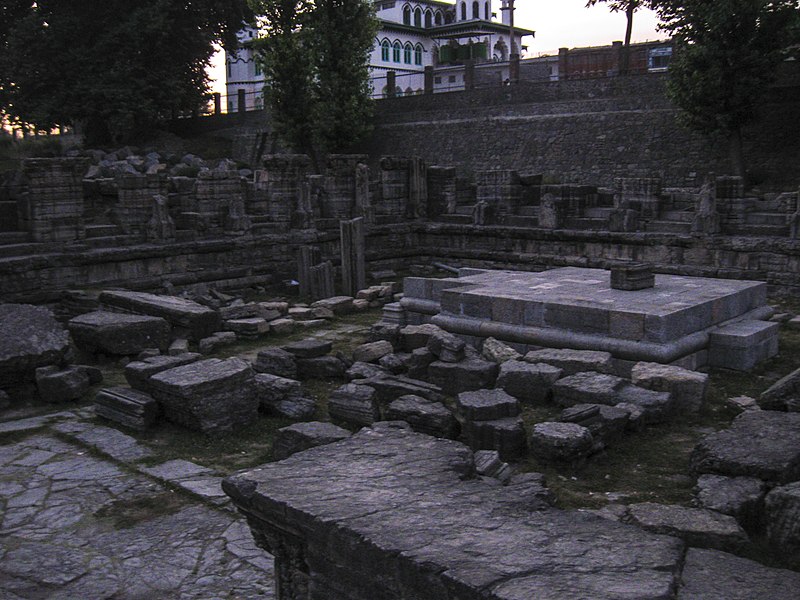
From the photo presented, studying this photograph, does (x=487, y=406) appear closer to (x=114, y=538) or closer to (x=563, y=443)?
(x=563, y=443)

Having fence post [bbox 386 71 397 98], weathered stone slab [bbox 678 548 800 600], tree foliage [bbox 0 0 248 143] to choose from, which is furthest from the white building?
weathered stone slab [bbox 678 548 800 600]

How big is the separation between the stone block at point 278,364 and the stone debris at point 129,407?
1.71 m

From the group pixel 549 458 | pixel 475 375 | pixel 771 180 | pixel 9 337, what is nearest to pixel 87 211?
pixel 9 337

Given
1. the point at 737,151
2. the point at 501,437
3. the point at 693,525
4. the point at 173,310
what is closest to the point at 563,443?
the point at 501,437

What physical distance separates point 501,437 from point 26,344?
18.1ft

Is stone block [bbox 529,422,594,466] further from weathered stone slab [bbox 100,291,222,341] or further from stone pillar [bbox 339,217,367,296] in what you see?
stone pillar [bbox 339,217,367,296]

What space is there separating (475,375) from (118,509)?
13.9 feet

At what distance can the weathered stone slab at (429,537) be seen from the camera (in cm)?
329

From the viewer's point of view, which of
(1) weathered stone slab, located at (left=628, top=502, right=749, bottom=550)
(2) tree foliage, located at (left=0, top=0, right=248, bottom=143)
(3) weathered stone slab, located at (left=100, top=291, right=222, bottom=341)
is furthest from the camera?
(2) tree foliage, located at (left=0, top=0, right=248, bottom=143)

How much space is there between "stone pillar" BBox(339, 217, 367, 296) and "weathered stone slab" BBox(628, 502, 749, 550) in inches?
415

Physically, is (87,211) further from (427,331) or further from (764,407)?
(764,407)

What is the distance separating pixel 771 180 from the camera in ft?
76.7

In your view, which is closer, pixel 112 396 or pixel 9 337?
pixel 112 396

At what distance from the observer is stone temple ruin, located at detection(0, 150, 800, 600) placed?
149 inches
